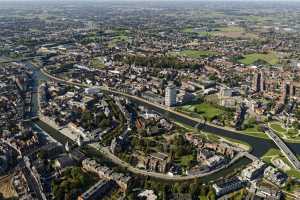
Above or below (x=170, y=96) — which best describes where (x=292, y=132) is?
below

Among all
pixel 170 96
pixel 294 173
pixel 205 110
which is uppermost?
pixel 170 96

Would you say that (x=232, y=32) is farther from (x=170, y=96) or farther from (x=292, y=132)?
(x=292, y=132)

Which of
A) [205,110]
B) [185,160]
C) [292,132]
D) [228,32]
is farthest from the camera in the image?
[228,32]

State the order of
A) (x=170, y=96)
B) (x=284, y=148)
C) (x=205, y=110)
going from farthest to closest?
(x=170, y=96), (x=205, y=110), (x=284, y=148)

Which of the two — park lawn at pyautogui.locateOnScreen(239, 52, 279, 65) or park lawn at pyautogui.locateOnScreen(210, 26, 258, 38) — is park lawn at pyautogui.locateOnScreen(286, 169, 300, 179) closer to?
park lawn at pyautogui.locateOnScreen(239, 52, 279, 65)

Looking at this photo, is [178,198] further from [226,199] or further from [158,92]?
[158,92]

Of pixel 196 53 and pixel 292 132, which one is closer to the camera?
pixel 292 132

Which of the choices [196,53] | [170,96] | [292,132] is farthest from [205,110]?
[196,53]
